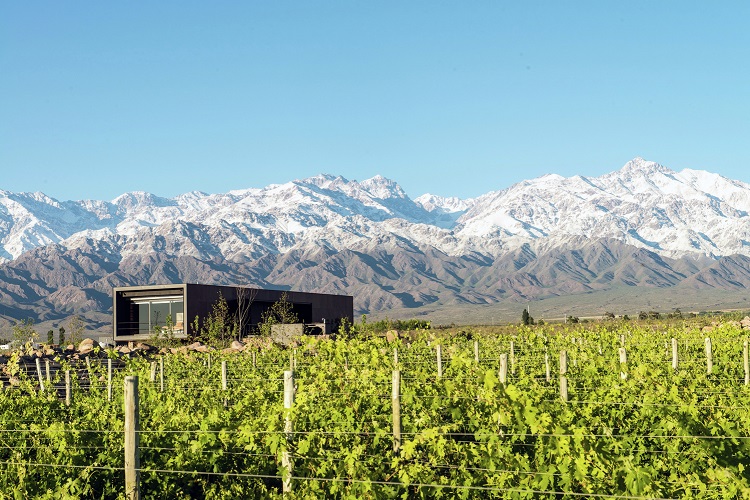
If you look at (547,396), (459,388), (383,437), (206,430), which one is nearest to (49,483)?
(206,430)

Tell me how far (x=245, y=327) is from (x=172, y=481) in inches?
1888

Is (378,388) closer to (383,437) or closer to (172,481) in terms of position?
(383,437)

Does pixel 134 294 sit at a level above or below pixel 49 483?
above

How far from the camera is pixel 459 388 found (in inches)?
482

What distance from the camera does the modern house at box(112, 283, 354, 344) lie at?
53125mm

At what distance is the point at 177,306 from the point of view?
179 ft

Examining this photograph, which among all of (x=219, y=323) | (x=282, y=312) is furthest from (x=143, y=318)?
(x=219, y=323)

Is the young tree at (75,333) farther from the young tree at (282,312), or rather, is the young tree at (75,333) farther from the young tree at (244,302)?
the young tree at (282,312)

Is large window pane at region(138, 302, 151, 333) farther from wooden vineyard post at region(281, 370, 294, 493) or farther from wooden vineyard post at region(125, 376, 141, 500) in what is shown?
wooden vineyard post at region(125, 376, 141, 500)

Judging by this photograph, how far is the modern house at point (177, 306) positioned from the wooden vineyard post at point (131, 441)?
43.3 m

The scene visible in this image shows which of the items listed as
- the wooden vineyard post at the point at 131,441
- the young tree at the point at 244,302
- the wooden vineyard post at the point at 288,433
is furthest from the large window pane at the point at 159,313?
the wooden vineyard post at the point at 131,441

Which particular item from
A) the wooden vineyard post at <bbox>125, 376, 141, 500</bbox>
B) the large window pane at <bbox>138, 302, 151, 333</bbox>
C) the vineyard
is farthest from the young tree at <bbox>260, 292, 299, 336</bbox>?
the wooden vineyard post at <bbox>125, 376, 141, 500</bbox>

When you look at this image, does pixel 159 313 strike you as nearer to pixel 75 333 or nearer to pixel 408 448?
pixel 75 333

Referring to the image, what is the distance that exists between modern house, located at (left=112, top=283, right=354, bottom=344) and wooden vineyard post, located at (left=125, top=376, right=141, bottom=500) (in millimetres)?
43261
